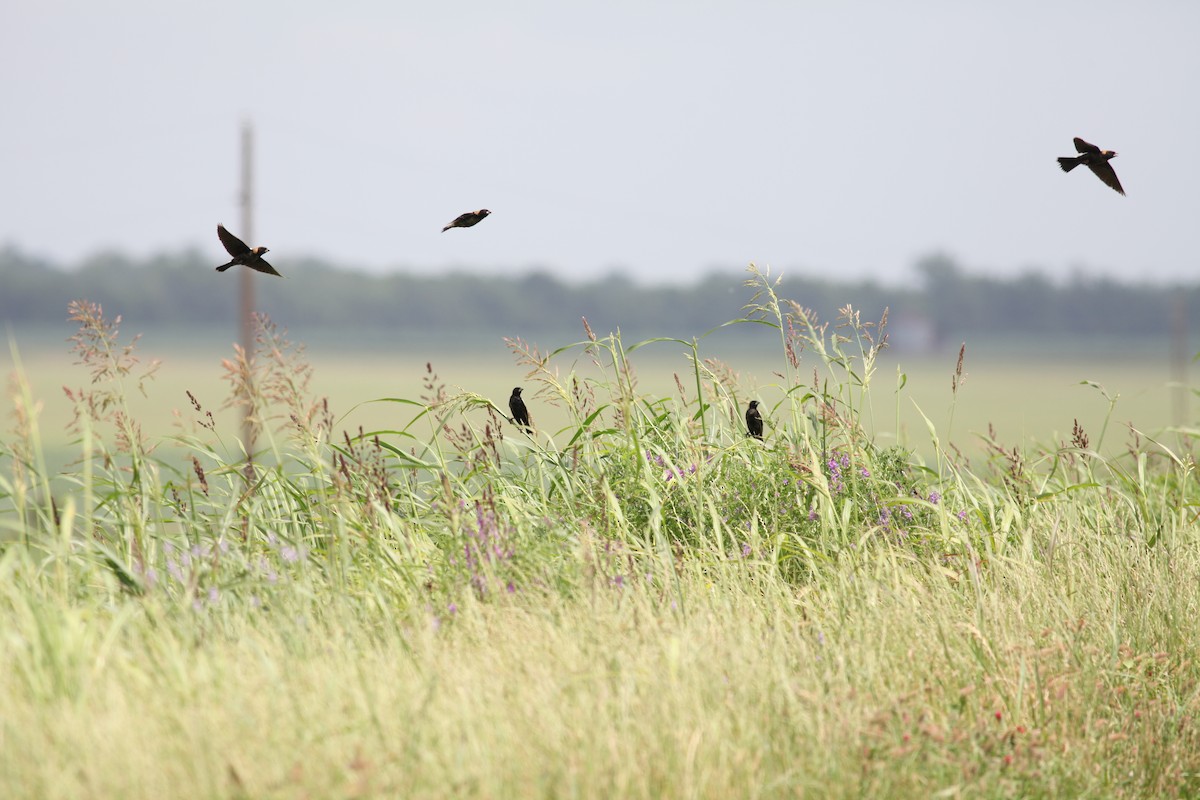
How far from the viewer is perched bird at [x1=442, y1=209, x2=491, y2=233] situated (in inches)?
158

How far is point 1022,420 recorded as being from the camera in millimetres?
4902

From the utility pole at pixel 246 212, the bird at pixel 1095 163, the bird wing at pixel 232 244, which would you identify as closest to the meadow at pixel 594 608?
the bird wing at pixel 232 244

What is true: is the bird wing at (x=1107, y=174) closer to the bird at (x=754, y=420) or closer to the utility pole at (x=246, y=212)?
the bird at (x=754, y=420)

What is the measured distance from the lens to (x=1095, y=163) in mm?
4336

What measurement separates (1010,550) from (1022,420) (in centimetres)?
89

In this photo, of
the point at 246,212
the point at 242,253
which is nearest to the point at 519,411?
the point at 242,253

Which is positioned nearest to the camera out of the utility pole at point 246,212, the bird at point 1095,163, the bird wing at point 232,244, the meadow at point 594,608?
the meadow at point 594,608

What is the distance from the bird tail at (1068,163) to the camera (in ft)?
14.2

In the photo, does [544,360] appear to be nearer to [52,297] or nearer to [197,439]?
[197,439]

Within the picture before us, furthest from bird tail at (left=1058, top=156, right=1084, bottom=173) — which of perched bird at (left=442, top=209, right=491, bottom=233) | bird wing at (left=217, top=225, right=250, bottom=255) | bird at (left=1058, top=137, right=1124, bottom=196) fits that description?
bird wing at (left=217, top=225, right=250, bottom=255)

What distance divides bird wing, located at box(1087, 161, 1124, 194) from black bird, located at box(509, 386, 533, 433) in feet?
8.38

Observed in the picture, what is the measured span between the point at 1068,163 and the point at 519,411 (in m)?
2.50

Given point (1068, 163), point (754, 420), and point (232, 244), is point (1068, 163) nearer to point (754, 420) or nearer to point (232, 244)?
point (754, 420)

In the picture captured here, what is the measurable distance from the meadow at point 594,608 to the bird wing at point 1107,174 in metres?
1.10
